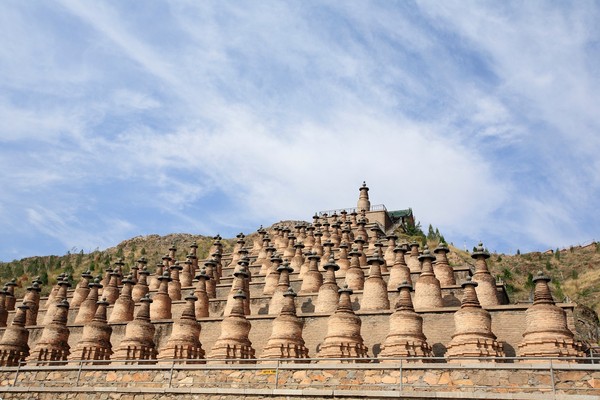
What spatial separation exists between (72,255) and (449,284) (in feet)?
199

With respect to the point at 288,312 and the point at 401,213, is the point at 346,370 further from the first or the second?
the point at 401,213

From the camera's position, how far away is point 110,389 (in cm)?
1981

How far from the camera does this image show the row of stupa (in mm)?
20141

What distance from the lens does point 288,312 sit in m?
23.1

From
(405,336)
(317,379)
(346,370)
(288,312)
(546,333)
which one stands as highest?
(288,312)

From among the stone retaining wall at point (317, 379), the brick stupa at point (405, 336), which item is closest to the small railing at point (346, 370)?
the stone retaining wall at point (317, 379)

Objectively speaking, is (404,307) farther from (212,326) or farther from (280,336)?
(212,326)

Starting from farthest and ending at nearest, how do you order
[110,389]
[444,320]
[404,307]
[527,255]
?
[527,255] < [444,320] < [404,307] < [110,389]

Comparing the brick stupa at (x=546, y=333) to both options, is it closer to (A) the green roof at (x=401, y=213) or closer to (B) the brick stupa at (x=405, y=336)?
(B) the brick stupa at (x=405, y=336)

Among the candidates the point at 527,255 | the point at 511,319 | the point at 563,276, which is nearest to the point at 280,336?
the point at 511,319

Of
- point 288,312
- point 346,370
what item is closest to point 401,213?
point 288,312

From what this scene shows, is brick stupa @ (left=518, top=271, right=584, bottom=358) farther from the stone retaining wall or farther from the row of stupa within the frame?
the stone retaining wall

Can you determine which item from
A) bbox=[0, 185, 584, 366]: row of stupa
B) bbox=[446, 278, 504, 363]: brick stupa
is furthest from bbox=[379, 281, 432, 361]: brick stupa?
bbox=[446, 278, 504, 363]: brick stupa

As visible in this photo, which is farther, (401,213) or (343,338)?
(401,213)
